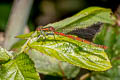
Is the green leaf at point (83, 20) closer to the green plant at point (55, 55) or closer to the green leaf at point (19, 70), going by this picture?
the green plant at point (55, 55)

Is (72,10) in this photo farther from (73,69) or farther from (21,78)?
(21,78)

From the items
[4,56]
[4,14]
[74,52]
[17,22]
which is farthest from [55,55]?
[4,14]

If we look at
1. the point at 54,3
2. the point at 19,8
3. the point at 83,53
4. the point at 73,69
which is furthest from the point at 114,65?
the point at 54,3

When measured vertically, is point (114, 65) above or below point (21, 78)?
below

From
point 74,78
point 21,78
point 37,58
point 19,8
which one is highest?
point 19,8

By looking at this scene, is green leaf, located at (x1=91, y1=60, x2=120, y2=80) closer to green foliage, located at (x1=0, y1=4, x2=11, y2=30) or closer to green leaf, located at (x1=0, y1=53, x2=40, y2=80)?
green leaf, located at (x1=0, y1=53, x2=40, y2=80)

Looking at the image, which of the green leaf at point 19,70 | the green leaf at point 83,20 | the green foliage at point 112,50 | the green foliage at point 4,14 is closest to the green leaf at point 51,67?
the green foliage at point 112,50
